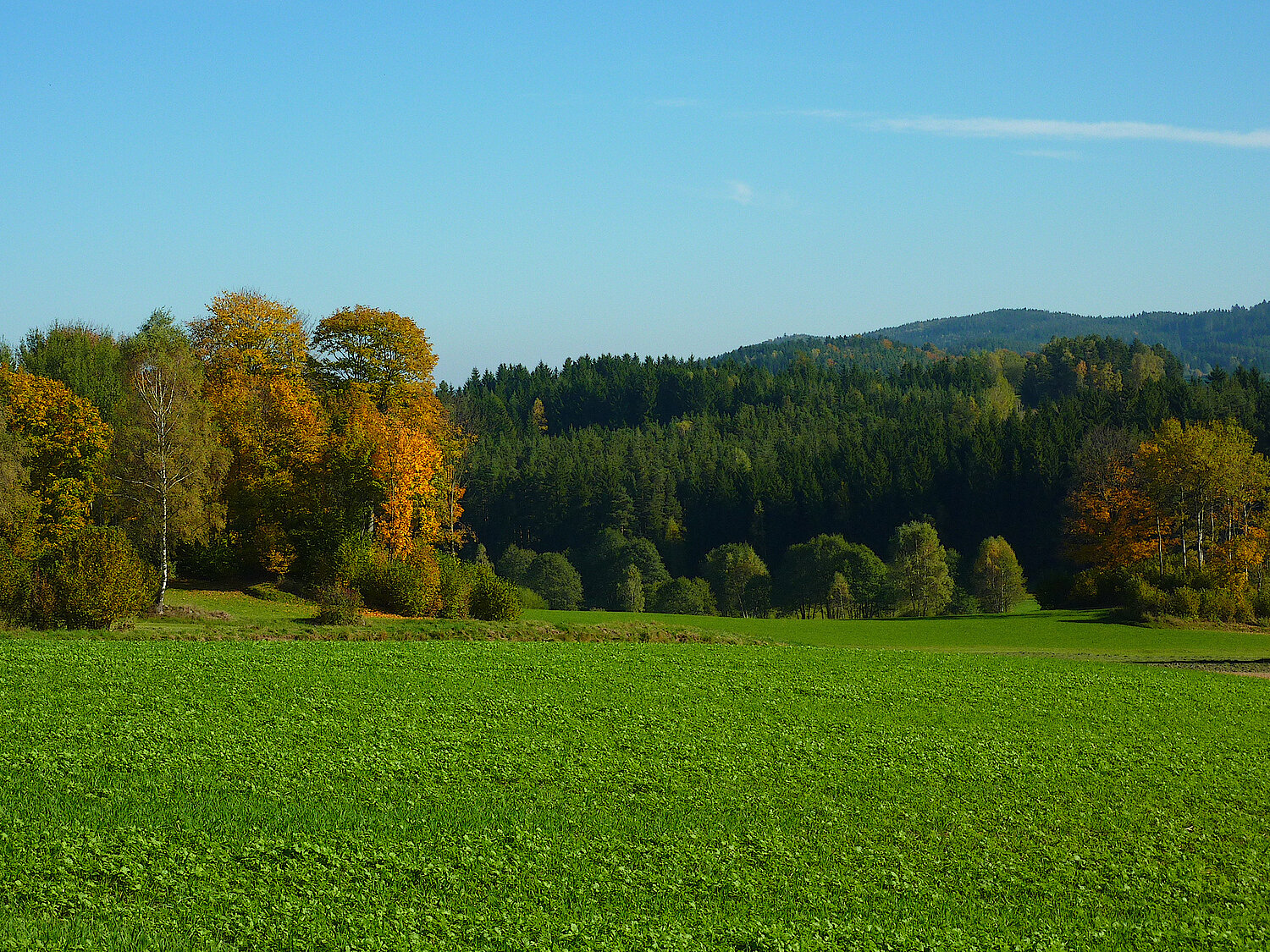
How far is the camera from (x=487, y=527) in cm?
13838

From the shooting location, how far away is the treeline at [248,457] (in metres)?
42.2

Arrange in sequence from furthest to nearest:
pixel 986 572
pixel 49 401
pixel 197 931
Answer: pixel 986 572
pixel 49 401
pixel 197 931

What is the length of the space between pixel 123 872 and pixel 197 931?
1.70m

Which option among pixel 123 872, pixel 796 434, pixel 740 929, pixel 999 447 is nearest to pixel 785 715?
pixel 740 929

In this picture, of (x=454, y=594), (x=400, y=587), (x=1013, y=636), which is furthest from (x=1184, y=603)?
(x=400, y=587)

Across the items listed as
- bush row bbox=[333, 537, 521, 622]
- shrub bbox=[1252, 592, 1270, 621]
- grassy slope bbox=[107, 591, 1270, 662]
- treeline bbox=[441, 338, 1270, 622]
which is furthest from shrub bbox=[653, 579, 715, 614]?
bush row bbox=[333, 537, 521, 622]

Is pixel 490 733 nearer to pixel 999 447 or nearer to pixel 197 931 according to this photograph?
pixel 197 931

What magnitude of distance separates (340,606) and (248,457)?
16883 mm

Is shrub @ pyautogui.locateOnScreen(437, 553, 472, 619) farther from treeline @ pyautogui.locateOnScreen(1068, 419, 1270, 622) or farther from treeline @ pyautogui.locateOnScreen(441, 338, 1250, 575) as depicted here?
treeline @ pyautogui.locateOnScreen(441, 338, 1250, 575)

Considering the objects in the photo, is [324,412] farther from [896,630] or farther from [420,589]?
[896,630]

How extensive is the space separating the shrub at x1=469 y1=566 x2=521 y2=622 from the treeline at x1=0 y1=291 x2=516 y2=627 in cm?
8

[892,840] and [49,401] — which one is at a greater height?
[49,401]

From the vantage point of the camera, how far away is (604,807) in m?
14.2

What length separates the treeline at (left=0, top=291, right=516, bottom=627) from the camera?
42.2 m
